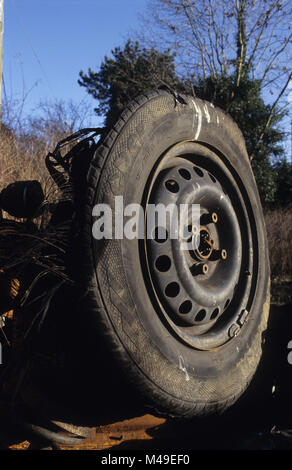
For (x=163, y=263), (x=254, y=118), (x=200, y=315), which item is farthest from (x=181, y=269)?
(x=254, y=118)

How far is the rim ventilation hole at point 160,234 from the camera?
1615 millimetres

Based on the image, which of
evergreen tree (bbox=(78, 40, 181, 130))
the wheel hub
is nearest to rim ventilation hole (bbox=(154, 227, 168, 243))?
the wheel hub

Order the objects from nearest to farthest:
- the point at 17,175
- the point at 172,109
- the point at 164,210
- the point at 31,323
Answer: the point at 31,323 < the point at 164,210 < the point at 172,109 < the point at 17,175

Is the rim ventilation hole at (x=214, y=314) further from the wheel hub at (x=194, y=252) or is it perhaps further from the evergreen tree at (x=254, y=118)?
the evergreen tree at (x=254, y=118)

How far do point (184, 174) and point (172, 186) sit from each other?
12cm

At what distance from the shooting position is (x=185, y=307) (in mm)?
1688

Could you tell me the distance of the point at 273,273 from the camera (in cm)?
944

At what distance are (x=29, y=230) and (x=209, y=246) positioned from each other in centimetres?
75

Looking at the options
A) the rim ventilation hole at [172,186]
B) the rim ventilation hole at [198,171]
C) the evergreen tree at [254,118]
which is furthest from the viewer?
the evergreen tree at [254,118]

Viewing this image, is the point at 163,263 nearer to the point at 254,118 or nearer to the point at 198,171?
the point at 198,171

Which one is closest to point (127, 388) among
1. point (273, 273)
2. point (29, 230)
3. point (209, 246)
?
point (29, 230)

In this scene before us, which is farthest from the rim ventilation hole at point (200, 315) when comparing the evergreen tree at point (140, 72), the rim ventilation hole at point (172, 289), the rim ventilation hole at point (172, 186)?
the evergreen tree at point (140, 72)
